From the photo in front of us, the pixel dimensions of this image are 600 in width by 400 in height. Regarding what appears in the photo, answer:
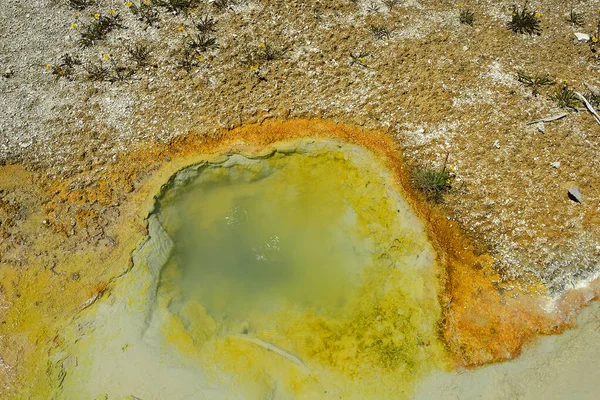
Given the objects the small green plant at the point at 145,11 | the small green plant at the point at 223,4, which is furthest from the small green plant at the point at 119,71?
the small green plant at the point at 223,4

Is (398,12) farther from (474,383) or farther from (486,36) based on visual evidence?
(474,383)

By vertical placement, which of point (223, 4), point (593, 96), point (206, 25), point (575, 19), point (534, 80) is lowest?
point (593, 96)

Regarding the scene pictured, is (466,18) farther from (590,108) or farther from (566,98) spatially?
(590,108)

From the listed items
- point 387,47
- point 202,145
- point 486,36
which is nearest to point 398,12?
point 387,47

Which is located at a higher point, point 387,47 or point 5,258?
point 387,47

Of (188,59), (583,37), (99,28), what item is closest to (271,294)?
(188,59)

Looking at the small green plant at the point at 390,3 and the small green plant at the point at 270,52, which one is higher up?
the small green plant at the point at 390,3

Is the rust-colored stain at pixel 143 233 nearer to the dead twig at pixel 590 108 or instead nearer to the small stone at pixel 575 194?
the small stone at pixel 575 194
